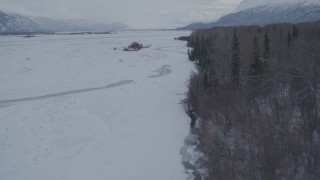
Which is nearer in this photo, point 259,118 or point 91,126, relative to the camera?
point 259,118

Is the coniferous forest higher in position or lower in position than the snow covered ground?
higher

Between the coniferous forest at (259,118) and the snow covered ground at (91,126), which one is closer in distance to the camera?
the coniferous forest at (259,118)

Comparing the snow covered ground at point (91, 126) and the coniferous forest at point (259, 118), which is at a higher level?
the coniferous forest at point (259, 118)

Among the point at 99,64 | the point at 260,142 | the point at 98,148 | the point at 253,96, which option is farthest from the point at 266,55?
the point at 99,64

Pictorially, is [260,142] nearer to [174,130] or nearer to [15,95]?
[174,130]

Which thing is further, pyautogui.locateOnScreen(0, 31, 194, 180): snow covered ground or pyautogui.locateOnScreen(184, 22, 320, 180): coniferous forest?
pyautogui.locateOnScreen(0, 31, 194, 180): snow covered ground
